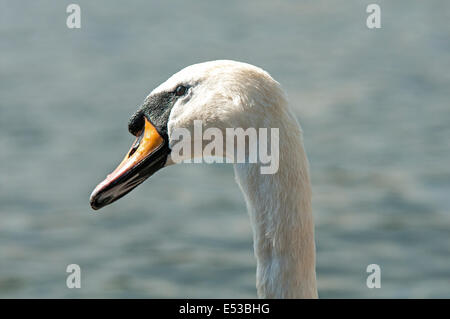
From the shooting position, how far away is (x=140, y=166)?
4465mm

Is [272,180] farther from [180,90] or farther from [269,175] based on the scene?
[180,90]

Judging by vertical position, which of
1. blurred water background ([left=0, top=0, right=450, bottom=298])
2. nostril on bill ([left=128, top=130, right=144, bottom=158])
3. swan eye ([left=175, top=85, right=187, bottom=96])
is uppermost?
blurred water background ([left=0, top=0, right=450, bottom=298])

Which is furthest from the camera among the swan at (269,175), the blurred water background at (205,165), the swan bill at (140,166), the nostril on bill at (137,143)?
the blurred water background at (205,165)

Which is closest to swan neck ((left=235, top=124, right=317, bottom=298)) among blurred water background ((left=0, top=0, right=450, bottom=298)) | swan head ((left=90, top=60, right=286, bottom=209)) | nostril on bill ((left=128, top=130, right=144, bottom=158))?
swan head ((left=90, top=60, right=286, bottom=209))

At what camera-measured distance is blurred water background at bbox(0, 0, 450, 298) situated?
373 inches

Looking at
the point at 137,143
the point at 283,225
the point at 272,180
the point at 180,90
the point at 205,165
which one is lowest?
the point at 283,225

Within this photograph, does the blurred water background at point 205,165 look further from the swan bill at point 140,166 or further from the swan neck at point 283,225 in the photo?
the swan neck at point 283,225

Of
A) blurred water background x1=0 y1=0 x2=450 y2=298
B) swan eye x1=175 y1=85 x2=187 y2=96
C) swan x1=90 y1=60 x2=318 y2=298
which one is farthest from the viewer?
blurred water background x1=0 y1=0 x2=450 y2=298

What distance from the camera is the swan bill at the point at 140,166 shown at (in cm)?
443

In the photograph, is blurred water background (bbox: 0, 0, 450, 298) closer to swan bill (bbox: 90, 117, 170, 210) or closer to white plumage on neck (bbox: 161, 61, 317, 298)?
swan bill (bbox: 90, 117, 170, 210)

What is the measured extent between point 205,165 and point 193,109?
6.85m

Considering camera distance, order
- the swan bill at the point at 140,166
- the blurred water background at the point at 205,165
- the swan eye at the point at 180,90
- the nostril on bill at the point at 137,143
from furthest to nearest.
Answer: the blurred water background at the point at 205,165, the nostril on bill at the point at 137,143, the swan bill at the point at 140,166, the swan eye at the point at 180,90

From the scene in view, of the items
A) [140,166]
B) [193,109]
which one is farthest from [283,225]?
[140,166]

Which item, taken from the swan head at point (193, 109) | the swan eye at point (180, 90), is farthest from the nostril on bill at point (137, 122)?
the swan eye at point (180, 90)
